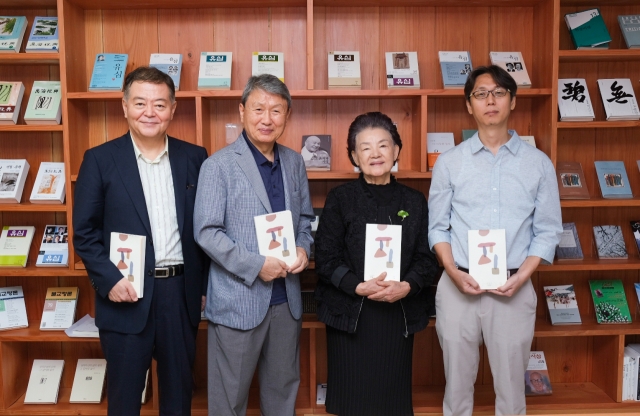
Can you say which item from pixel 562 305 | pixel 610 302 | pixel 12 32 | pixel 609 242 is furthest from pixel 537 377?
pixel 12 32

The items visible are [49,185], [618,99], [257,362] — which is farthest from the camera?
[618,99]

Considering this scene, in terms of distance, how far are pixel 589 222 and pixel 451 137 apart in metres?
1.05

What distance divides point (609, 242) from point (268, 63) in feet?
7.48

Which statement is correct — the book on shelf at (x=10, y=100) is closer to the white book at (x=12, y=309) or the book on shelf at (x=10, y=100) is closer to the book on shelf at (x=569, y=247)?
the white book at (x=12, y=309)

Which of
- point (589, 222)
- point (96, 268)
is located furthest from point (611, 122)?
point (96, 268)

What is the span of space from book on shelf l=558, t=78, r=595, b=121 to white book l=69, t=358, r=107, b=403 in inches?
120

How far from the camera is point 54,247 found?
320 centimetres

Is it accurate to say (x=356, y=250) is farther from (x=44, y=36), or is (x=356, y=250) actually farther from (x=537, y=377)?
(x=44, y=36)

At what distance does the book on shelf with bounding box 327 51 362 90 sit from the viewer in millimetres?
3164

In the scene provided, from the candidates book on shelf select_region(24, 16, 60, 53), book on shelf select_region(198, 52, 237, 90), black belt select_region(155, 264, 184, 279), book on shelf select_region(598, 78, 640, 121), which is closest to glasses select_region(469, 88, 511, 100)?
book on shelf select_region(598, 78, 640, 121)

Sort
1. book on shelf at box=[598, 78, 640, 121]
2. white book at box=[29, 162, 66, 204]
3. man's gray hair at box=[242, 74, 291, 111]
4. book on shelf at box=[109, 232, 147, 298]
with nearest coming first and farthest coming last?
book on shelf at box=[109, 232, 147, 298] → man's gray hair at box=[242, 74, 291, 111] → white book at box=[29, 162, 66, 204] → book on shelf at box=[598, 78, 640, 121]

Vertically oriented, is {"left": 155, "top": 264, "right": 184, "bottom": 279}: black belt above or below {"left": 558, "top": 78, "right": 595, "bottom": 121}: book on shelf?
below

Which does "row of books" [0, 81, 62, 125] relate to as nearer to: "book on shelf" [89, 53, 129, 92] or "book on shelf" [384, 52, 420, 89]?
"book on shelf" [89, 53, 129, 92]

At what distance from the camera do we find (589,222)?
11.4 ft
